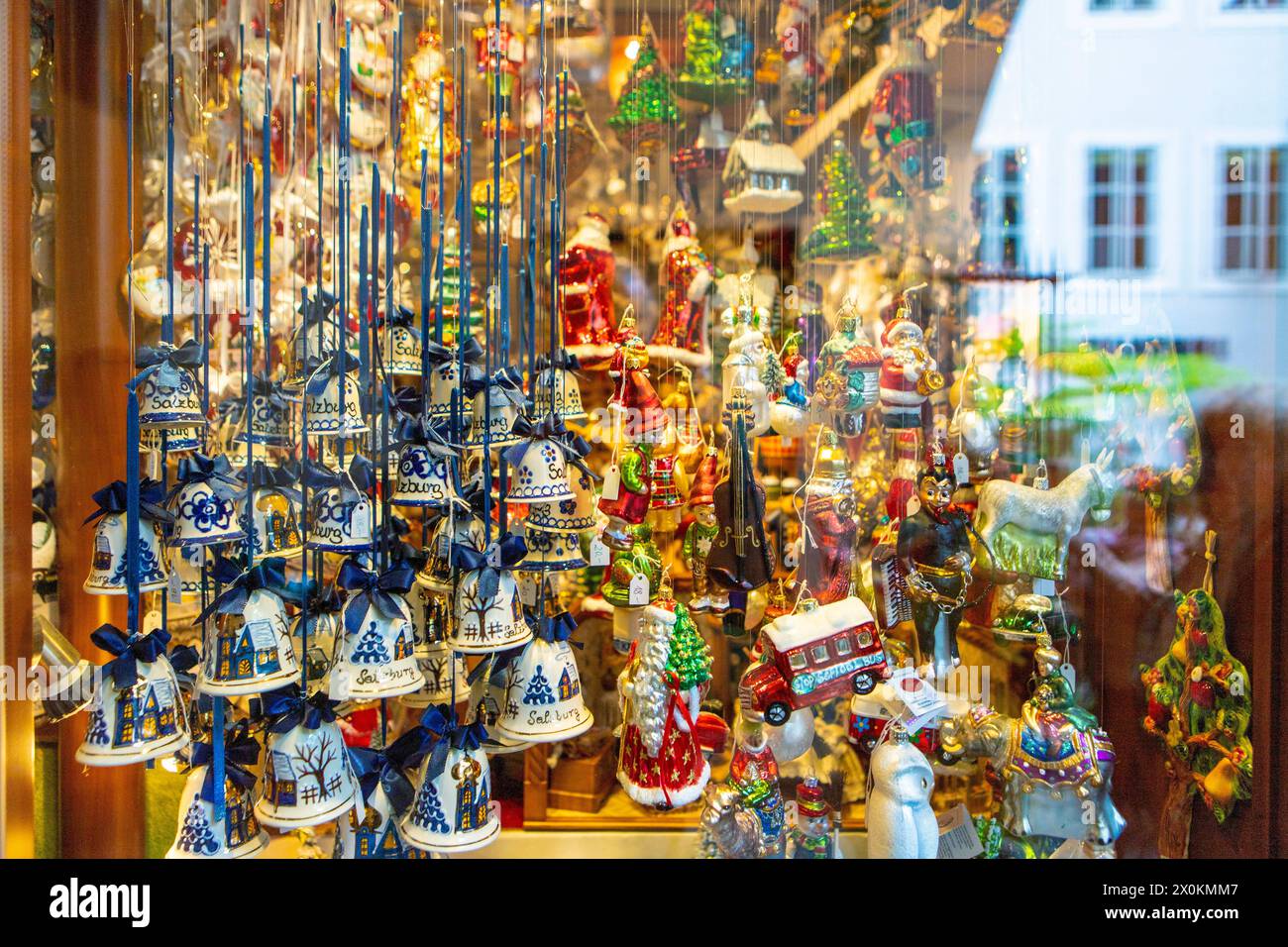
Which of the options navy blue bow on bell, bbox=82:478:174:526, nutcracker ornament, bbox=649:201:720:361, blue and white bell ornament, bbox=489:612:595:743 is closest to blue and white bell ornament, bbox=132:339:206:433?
navy blue bow on bell, bbox=82:478:174:526

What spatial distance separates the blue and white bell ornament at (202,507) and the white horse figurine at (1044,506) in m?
1.38

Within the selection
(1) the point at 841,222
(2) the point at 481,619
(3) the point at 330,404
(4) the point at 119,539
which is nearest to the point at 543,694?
(2) the point at 481,619

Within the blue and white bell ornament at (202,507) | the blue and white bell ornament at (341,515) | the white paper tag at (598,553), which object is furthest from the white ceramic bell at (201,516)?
the white paper tag at (598,553)

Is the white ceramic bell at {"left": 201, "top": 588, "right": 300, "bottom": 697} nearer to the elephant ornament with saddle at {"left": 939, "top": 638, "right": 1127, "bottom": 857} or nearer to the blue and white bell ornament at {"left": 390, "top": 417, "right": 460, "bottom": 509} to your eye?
the blue and white bell ornament at {"left": 390, "top": 417, "right": 460, "bottom": 509}

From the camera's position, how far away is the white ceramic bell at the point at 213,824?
4.56ft

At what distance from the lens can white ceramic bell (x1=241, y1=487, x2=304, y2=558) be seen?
1638mm

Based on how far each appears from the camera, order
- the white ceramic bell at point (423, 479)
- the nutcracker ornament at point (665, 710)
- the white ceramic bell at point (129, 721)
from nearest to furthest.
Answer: the white ceramic bell at point (129, 721) → the white ceramic bell at point (423, 479) → the nutcracker ornament at point (665, 710)

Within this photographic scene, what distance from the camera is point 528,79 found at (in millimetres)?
2449

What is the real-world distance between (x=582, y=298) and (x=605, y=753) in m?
1.11

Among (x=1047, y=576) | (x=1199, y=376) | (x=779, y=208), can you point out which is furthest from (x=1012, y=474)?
(x=779, y=208)

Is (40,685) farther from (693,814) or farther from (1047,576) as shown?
(1047,576)

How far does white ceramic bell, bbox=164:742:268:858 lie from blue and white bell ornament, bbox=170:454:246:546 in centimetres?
35

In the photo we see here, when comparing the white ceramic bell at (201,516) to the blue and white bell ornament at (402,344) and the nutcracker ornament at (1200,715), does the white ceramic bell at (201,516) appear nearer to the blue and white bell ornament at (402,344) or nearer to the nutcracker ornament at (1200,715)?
the blue and white bell ornament at (402,344)

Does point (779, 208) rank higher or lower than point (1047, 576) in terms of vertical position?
higher
